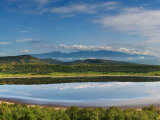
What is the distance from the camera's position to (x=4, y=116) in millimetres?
28750

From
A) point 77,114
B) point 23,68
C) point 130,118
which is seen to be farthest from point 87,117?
point 23,68

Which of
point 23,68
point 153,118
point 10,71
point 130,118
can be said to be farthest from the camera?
point 23,68

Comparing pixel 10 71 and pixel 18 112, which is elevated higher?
pixel 10 71

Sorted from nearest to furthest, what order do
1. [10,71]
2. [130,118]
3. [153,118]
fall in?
1. [130,118]
2. [153,118]
3. [10,71]

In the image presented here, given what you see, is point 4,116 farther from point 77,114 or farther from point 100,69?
point 100,69

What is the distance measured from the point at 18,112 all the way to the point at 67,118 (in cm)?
988

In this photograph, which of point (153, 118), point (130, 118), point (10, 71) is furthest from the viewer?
point (10, 71)

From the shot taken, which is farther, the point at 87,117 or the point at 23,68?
the point at 23,68

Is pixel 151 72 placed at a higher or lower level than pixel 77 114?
higher

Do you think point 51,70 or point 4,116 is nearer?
point 4,116

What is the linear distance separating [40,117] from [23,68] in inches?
6929

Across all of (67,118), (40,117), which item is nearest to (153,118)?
(67,118)

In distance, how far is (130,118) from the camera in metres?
27.4

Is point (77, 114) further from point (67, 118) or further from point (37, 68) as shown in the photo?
point (37, 68)
